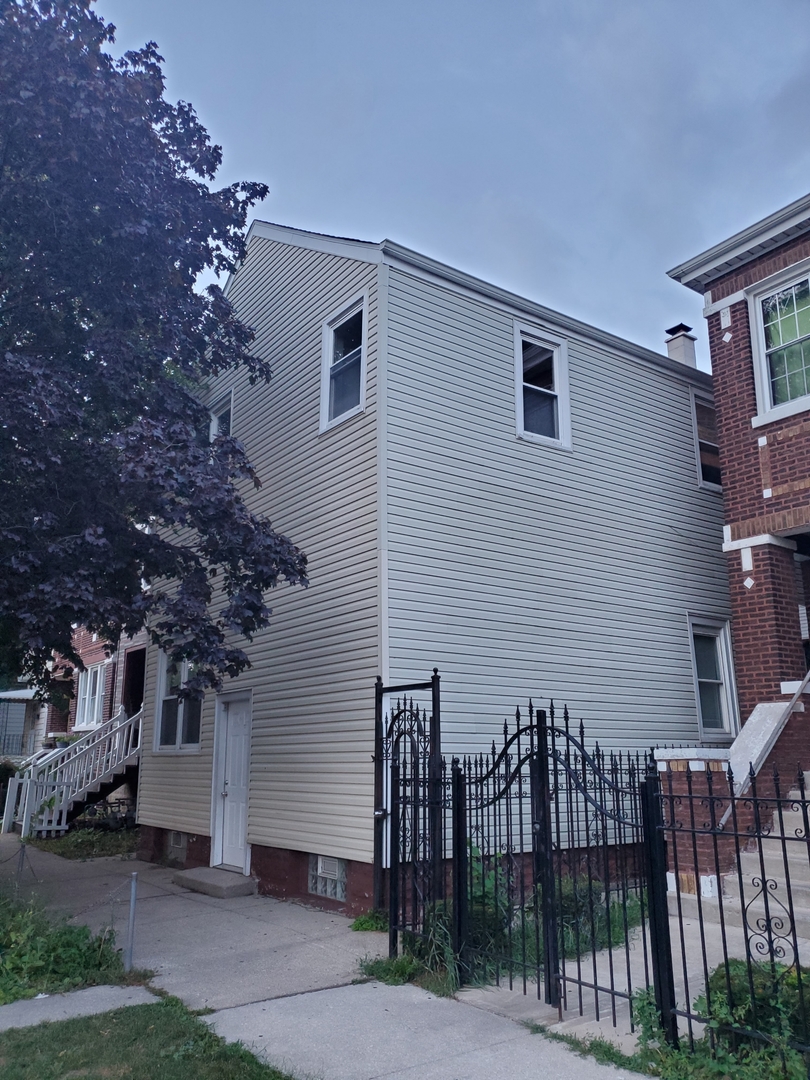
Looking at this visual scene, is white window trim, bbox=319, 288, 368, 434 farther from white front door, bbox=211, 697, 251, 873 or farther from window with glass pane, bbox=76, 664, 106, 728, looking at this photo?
window with glass pane, bbox=76, 664, 106, 728

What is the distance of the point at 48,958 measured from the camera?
6781 mm

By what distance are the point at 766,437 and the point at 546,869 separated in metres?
7.45

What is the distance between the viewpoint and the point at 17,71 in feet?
27.4

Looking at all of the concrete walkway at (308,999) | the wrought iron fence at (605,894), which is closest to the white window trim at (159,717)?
the concrete walkway at (308,999)

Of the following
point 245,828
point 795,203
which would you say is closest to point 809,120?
point 795,203

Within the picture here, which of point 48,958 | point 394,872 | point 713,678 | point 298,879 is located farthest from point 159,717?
point 713,678

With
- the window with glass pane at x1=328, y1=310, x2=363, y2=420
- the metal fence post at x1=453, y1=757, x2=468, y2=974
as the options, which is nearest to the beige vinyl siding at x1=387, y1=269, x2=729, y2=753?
the window with glass pane at x1=328, y1=310, x2=363, y2=420

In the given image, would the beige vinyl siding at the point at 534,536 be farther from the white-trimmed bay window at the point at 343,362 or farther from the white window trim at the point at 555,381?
the white-trimmed bay window at the point at 343,362

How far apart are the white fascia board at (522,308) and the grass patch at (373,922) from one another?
7.29 m

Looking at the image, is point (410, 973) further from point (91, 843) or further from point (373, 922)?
point (91, 843)

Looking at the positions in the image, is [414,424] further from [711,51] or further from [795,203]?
[711,51]

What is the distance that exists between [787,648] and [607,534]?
2.73m

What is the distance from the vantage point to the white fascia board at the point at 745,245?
10.9 m

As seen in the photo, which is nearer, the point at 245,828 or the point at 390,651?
the point at 390,651
